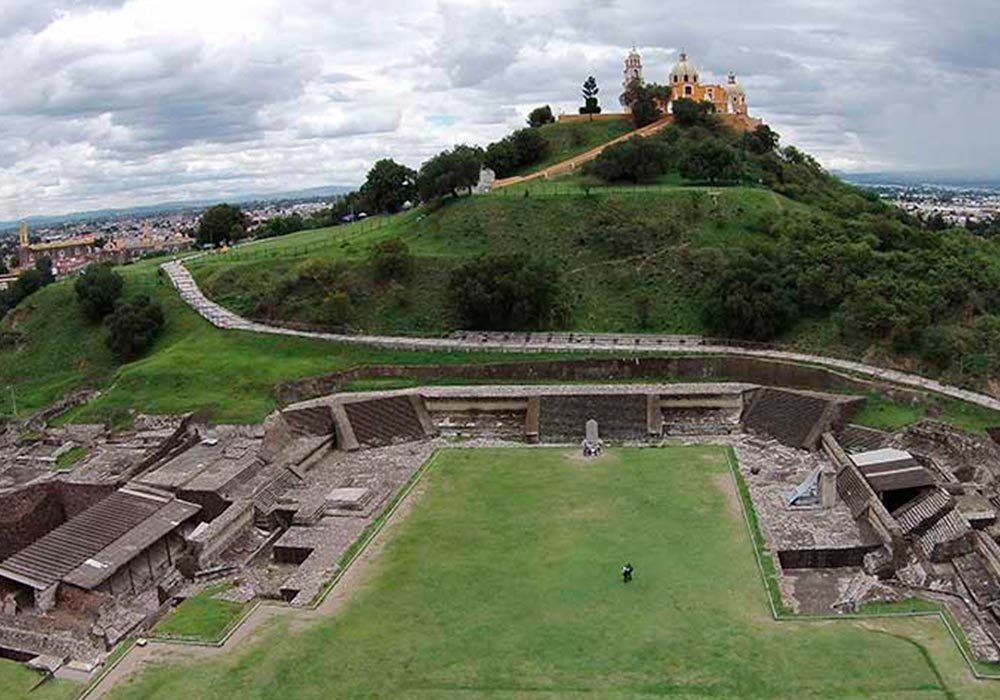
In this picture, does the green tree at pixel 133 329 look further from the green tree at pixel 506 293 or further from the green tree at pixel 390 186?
the green tree at pixel 390 186

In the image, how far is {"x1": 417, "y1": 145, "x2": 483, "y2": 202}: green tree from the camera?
60.3 metres

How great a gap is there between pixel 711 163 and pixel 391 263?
2492 cm

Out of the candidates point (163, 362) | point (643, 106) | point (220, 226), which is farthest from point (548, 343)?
point (220, 226)

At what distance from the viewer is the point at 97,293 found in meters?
50.6

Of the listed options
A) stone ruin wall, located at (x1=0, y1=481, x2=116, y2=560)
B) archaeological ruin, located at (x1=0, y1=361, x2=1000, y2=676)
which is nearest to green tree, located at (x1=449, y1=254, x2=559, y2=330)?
archaeological ruin, located at (x1=0, y1=361, x2=1000, y2=676)

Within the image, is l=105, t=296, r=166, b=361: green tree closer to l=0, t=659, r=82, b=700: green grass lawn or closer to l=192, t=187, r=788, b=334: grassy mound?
l=192, t=187, r=788, b=334: grassy mound

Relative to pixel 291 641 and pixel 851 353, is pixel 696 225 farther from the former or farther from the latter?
pixel 291 641

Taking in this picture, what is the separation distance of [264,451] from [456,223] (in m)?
27.0

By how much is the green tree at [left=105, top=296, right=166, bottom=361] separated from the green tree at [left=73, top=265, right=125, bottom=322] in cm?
311

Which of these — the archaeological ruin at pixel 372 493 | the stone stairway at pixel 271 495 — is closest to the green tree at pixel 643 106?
the archaeological ruin at pixel 372 493

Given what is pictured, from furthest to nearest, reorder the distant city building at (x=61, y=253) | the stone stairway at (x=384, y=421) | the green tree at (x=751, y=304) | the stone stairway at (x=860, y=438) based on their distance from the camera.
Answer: the distant city building at (x=61, y=253)
the green tree at (x=751, y=304)
the stone stairway at (x=384, y=421)
the stone stairway at (x=860, y=438)

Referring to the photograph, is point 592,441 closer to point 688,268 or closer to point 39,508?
point 688,268

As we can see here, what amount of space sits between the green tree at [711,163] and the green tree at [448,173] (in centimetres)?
1506

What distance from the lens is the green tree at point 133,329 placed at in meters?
47.2
